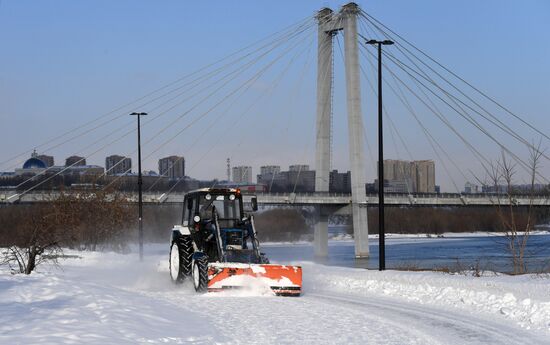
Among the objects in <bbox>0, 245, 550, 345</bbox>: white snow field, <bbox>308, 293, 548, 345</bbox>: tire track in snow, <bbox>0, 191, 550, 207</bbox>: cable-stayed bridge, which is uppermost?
<bbox>0, 191, 550, 207</bbox>: cable-stayed bridge

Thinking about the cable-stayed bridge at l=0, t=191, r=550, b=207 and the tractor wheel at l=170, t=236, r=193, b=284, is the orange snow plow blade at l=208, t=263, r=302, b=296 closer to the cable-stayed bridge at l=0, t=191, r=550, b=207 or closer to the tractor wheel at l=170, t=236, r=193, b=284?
the tractor wheel at l=170, t=236, r=193, b=284

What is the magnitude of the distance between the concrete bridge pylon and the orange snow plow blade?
36697 millimetres

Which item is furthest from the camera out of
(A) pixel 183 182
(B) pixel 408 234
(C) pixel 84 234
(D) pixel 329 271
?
(B) pixel 408 234

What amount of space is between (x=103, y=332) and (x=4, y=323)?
4.41 feet

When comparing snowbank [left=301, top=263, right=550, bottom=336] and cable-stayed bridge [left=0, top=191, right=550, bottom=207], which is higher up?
cable-stayed bridge [left=0, top=191, right=550, bottom=207]

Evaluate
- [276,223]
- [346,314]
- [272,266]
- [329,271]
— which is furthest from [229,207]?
[276,223]

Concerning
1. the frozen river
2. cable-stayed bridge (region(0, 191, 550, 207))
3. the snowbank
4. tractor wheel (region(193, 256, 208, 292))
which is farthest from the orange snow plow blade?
cable-stayed bridge (region(0, 191, 550, 207))

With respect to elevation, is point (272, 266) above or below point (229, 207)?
below

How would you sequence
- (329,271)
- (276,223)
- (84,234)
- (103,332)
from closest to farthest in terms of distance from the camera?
(103,332) → (329,271) → (84,234) → (276,223)

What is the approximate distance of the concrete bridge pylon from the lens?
5459cm

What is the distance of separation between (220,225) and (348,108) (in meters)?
36.9

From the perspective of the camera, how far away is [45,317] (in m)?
11.2

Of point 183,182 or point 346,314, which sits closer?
point 346,314

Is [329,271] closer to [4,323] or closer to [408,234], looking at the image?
[4,323]
